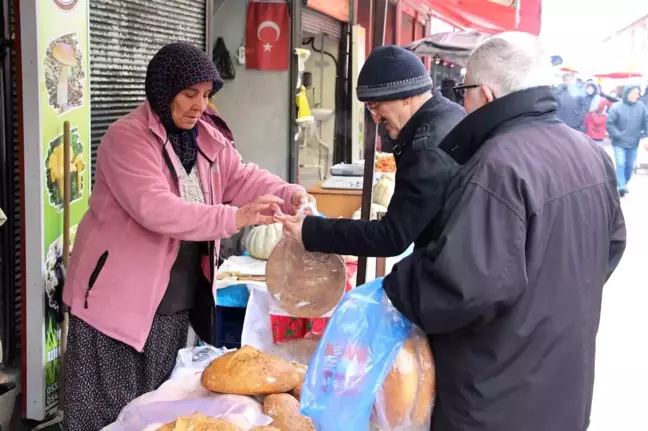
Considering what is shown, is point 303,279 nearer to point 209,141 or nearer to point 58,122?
Answer: point 209,141

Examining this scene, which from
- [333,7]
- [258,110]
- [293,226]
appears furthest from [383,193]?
[293,226]

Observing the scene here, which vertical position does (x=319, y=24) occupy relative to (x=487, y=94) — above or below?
above

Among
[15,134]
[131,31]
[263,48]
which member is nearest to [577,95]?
[263,48]

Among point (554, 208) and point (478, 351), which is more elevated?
point (554, 208)

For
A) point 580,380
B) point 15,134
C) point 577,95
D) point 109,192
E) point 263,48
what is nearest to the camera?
point 580,380

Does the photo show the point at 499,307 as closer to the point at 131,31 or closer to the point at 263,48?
the point at 131,31

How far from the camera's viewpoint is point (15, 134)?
3.05 m

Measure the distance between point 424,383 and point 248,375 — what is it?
0.53 m

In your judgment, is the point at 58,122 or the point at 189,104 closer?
the point at 189,104

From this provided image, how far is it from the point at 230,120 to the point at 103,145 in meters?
4.18

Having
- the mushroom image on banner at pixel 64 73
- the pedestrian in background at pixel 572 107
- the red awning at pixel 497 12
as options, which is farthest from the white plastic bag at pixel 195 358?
the pedestrian in background at pixel 572 107

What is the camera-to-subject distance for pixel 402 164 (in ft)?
6.55

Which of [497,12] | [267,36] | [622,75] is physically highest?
[622,75]

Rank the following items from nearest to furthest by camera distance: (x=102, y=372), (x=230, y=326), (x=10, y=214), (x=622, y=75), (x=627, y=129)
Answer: (x=102, y=372)
(x=10, y=214)
(x=230, y=326)
(x=627, y=129)
(x=622, y=75)
